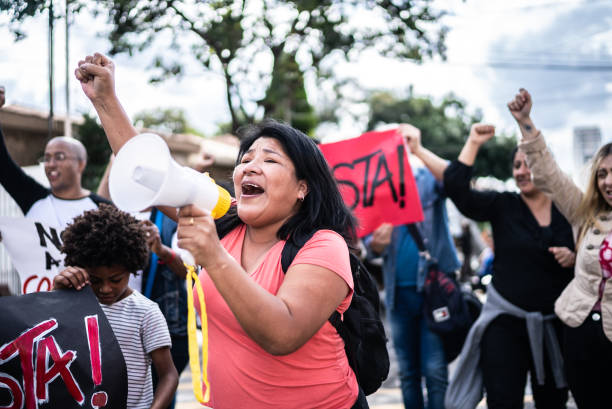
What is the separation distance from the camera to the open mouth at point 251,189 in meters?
1.85

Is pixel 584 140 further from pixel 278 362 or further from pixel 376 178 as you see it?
pixel 278 362

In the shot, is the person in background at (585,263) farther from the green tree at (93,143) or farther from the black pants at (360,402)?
the green tree at (93,143)

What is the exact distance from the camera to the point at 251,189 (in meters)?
1.86

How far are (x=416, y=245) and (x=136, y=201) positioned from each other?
3218 mm

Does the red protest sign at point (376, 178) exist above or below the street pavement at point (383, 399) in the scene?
above

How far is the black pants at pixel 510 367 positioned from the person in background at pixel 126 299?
1.87m

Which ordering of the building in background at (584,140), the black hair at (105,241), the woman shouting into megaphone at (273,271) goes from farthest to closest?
1. the building in background at (584,140)
2. the black hair at (105,241)
3. the woman shouting into megaphone at (273,271)

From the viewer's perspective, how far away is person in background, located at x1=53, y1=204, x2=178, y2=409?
7.93ft

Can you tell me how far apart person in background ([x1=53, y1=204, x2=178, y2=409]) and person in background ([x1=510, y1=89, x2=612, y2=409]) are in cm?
201

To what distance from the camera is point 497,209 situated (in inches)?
149

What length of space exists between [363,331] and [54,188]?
223cm

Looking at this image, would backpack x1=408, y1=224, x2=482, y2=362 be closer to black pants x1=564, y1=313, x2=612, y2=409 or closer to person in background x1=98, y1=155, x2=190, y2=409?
black pants x1=564, y1=313, x2=612, y2=409

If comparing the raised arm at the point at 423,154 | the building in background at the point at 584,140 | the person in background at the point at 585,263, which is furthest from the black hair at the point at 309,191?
the building in background at the point at 584,140

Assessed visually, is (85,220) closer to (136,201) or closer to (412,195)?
(136,201)
